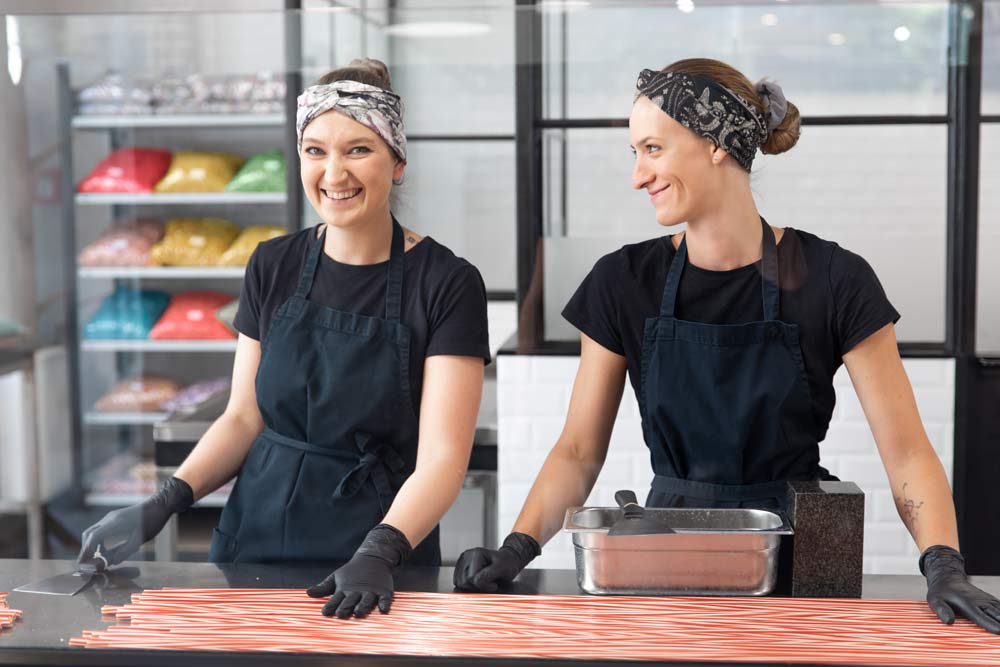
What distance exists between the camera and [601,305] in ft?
6.22

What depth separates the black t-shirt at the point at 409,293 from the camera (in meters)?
1.87

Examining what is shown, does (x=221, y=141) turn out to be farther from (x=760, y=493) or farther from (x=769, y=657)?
(x=769, y=657)

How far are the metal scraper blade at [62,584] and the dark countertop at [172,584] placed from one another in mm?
16

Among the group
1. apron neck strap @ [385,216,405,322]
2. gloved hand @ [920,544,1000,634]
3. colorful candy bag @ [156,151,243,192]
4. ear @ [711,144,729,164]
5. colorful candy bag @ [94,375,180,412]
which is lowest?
gloved hand @ [920,544,1000,634]

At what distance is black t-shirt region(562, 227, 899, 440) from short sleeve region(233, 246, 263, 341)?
571mm

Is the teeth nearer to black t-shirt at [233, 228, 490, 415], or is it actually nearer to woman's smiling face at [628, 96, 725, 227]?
black t-shirt at [233, 228, 490, 415]

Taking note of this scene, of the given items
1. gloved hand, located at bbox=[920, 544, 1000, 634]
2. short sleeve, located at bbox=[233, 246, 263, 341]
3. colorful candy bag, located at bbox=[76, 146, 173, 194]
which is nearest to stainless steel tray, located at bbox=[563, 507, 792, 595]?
gloved hand, located at bbox=[920, 544, 1000, 634]

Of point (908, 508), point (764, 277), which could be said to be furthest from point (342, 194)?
point (908, 508)

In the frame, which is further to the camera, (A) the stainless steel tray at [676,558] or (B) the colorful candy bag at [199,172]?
(B) the colorful candy bag at [199,172]

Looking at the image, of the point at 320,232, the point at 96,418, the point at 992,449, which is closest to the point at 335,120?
the point at 320,232

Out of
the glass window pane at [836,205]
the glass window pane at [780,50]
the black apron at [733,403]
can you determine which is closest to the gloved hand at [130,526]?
the glass window pane at [836,205]

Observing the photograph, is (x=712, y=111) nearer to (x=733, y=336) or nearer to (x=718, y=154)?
(x=718, y=154)

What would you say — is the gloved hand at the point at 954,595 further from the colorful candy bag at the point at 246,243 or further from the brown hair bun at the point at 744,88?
the colorful candy bag at the point at 246,243

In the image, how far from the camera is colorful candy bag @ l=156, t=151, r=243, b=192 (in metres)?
2.31
